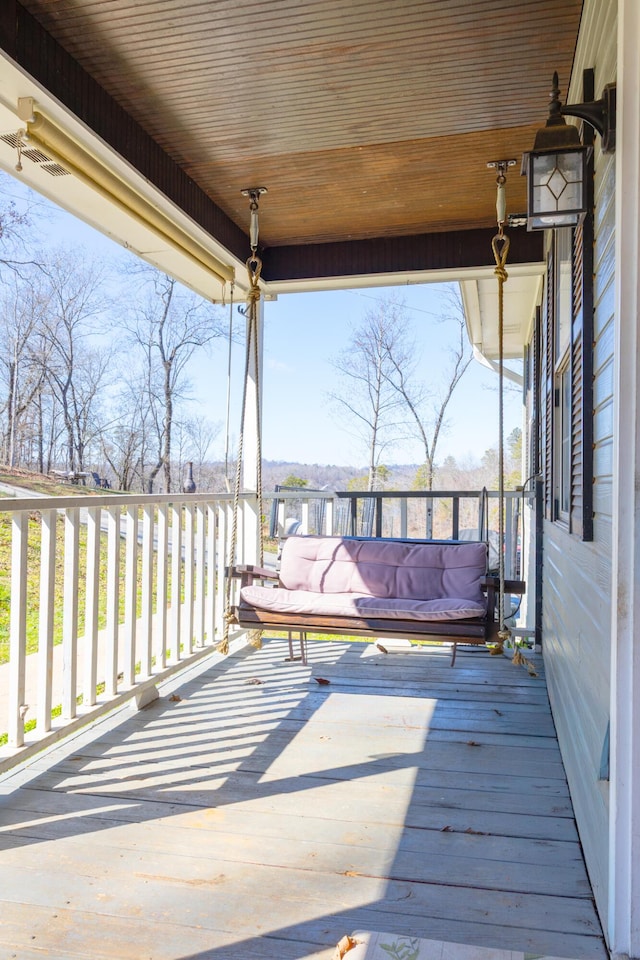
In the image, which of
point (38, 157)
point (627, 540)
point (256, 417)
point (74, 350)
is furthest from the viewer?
point (74, 350)

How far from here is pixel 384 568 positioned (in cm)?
389

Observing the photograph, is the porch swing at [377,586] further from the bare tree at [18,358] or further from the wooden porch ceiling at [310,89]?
the bare tree at [18,358]

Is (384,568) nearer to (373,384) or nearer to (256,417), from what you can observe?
(256,417)

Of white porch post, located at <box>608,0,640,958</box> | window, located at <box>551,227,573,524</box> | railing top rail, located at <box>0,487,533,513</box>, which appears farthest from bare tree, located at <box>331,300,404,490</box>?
white porch post, located at <box>608,0,640,958</box>

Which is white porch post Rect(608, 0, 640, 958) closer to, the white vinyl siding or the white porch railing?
the white vinyl siding

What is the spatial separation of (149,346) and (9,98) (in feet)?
33.8

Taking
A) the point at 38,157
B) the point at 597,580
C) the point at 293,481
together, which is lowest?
the point at 597,580

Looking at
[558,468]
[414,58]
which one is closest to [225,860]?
[558,468]

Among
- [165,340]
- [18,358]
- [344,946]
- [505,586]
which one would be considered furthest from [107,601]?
[165,340]

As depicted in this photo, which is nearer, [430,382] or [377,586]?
[377,586]

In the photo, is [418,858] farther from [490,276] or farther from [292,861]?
[490,276]

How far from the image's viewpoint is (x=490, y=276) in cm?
440

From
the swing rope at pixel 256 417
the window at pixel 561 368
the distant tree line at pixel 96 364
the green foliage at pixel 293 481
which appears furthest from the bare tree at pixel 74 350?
the window at pixel 561 368

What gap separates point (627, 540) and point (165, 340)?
12.0 meters
